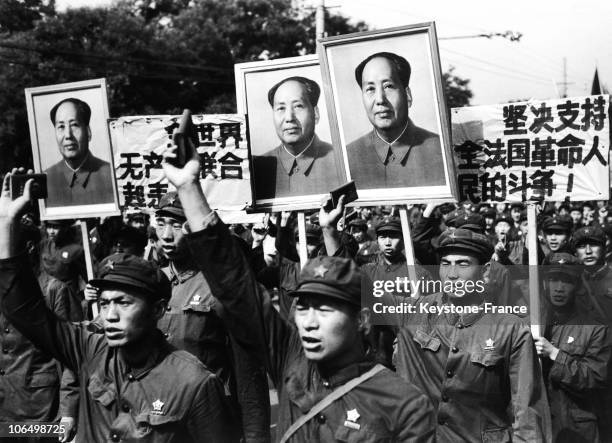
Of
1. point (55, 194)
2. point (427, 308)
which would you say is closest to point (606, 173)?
point (427, 308)

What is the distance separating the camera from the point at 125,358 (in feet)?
12.3

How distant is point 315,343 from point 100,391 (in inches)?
42.9

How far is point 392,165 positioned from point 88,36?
20553 millimetres

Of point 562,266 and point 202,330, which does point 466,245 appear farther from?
point 202,330

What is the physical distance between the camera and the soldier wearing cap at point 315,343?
308 centimetres

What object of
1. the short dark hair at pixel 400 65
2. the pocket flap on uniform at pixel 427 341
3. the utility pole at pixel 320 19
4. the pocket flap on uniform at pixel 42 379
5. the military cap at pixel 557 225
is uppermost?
the utility pole at pixel 320 19

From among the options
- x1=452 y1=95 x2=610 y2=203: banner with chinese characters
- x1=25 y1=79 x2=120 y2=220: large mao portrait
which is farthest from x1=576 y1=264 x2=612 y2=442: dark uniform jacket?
x1=25 y1=79 x2=120 y2=220: large mao portrait

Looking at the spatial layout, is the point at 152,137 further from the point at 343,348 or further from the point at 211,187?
the point at 343,348

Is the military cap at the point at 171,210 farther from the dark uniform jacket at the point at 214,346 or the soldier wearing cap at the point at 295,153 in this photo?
the soldier wearing cap at the point at 295,153

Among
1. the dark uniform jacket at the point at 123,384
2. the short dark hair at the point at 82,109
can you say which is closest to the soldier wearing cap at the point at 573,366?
the dark uniform jacket at the point at 123,384

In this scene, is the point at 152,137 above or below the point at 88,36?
below

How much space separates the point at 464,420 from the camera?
4.47m

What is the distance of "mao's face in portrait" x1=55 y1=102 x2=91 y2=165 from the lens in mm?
7812

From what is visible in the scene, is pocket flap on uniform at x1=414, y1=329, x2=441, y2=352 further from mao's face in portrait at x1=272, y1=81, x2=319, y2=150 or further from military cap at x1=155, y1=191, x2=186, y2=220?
mao's face in portrait at x1=272, y1=81, x2=319, y2=150
